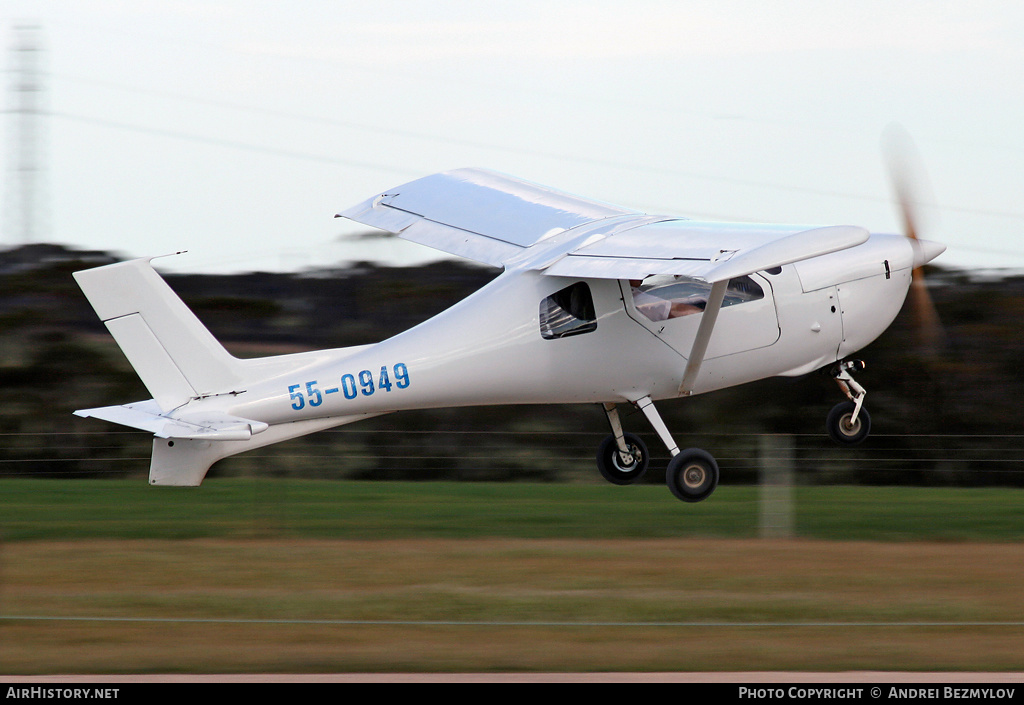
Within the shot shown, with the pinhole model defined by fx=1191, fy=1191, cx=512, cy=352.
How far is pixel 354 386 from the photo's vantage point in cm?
1137

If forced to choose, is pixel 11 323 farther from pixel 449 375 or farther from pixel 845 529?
pixel 845 529

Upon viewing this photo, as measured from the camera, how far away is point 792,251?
31.8 ft

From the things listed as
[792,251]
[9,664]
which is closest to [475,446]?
[792,251]

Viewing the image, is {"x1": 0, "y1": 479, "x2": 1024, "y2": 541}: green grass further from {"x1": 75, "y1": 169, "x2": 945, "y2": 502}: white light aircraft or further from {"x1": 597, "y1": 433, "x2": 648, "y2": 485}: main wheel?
{"x1": 75, "y1": 169, "x2": 945, "y2": 502}: white light aircraft

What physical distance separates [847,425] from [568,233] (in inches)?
151

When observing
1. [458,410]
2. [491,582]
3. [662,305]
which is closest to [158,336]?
[491,582]

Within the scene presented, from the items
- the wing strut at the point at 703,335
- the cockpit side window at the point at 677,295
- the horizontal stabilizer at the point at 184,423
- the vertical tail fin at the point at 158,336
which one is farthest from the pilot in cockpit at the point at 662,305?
the vertical tail fin at the point at 158,336

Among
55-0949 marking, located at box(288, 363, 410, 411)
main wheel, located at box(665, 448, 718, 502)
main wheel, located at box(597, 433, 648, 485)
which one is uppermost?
55-0949 marking, located at box(288, 363, 410, 411)

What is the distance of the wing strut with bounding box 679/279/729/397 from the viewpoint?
1135 cm

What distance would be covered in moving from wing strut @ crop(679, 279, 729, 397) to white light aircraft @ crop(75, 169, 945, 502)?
2 cm

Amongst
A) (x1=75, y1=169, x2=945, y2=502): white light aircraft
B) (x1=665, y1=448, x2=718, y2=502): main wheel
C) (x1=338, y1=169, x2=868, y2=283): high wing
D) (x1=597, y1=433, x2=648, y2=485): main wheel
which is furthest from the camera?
(x1=597, y1=433, x2=648, y2=485): main wheel

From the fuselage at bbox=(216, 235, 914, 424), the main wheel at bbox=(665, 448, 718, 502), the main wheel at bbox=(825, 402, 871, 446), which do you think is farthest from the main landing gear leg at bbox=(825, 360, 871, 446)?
the main wheel at bbox=(665, 448, 718, 502)

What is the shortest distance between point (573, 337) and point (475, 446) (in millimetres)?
7811

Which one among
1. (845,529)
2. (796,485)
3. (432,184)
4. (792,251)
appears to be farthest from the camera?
(796,485)
